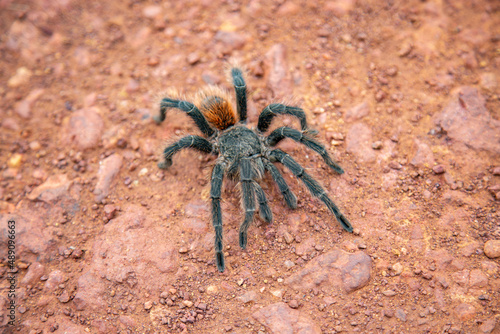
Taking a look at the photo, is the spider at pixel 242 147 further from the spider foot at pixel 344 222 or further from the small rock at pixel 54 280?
the small rock at pixel 54 280

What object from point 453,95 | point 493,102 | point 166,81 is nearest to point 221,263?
point 166,81

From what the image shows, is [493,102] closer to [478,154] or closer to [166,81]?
[478,154]

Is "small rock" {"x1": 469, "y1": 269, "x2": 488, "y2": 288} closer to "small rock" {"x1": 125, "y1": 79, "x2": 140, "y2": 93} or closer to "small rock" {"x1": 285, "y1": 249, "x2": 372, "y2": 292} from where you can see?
"small rock" {"x1": 285, "y1": 249, "x2": 372, "y2": 292}

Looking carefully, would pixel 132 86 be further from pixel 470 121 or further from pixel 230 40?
pixel 470 121

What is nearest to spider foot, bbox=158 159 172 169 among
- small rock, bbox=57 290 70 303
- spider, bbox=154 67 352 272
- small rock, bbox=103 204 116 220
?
spider, bbox=154 67 352 272

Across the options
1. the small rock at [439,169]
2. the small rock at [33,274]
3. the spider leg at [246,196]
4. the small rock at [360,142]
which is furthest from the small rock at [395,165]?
the small rock at [33,274]

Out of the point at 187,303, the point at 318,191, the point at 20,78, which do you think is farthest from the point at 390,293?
the point at 20,78
